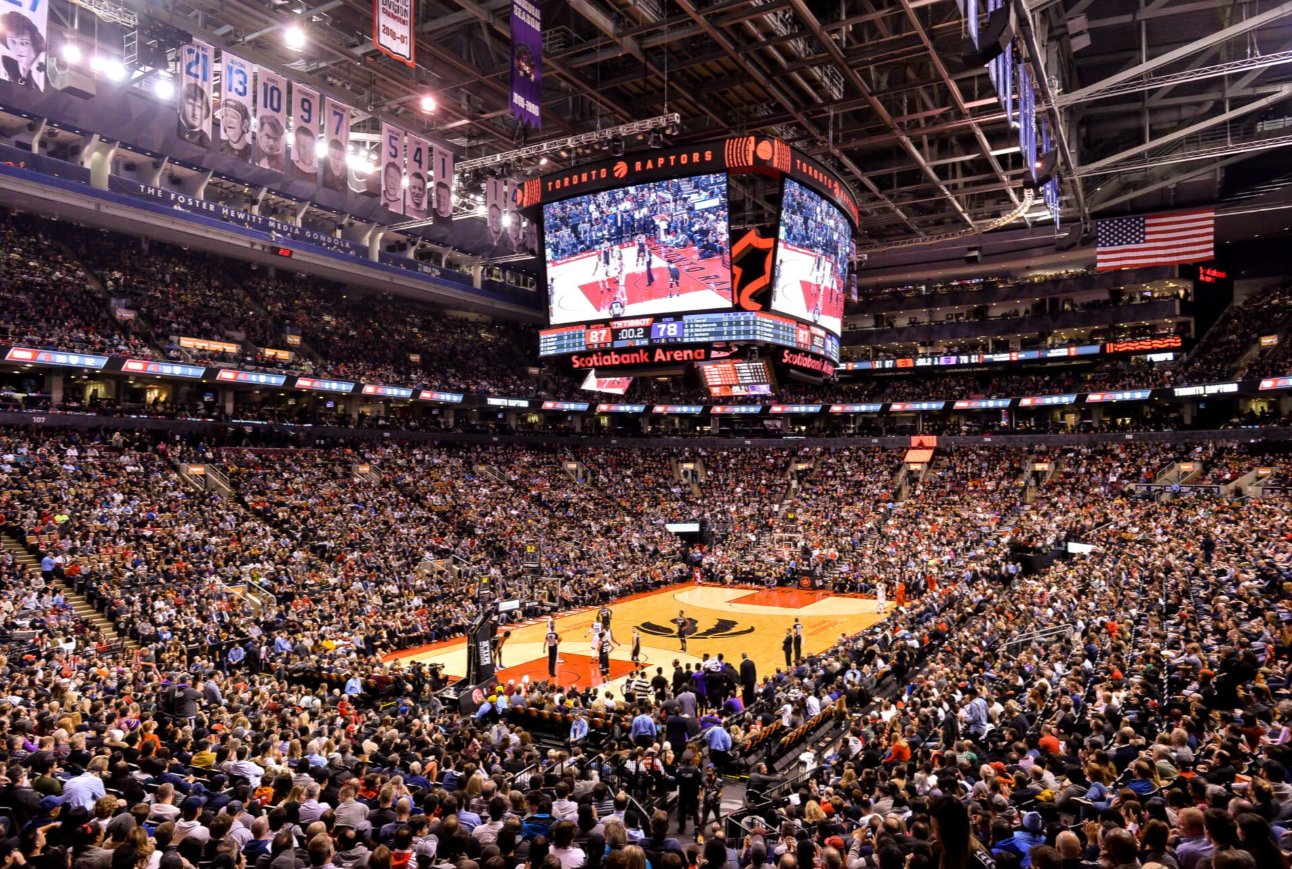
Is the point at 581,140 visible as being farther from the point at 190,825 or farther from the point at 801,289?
the point at 190,825

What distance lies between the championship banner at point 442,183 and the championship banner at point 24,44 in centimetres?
1011

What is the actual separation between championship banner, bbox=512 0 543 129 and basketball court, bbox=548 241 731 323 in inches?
171

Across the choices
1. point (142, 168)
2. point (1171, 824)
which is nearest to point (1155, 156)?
point (1171, 824)

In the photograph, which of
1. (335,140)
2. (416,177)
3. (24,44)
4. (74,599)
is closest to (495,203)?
(416,177)

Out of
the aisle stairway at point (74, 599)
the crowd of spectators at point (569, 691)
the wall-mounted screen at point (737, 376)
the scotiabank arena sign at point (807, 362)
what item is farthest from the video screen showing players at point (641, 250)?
the aisle stairway at point (74, 599)

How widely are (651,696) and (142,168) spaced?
34926 millimetres

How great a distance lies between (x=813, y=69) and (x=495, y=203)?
1104cm

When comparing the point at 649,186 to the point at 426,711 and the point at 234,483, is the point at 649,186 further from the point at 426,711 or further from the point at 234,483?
the point at 234,483

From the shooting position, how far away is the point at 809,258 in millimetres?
22281

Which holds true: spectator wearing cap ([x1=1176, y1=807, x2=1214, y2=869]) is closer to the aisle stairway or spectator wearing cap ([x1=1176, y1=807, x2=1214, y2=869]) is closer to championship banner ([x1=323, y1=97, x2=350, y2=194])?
the aisle stairway

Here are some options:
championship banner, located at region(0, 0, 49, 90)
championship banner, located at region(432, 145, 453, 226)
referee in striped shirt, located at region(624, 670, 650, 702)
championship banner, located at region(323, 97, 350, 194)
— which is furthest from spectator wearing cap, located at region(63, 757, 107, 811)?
championship banner, located at region(432, 145, 453, 226)

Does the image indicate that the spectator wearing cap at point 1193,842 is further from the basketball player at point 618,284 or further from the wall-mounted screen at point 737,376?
the basketball player at point 618,284

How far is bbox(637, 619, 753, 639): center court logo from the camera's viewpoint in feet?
90.6

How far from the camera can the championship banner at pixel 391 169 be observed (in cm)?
2316
